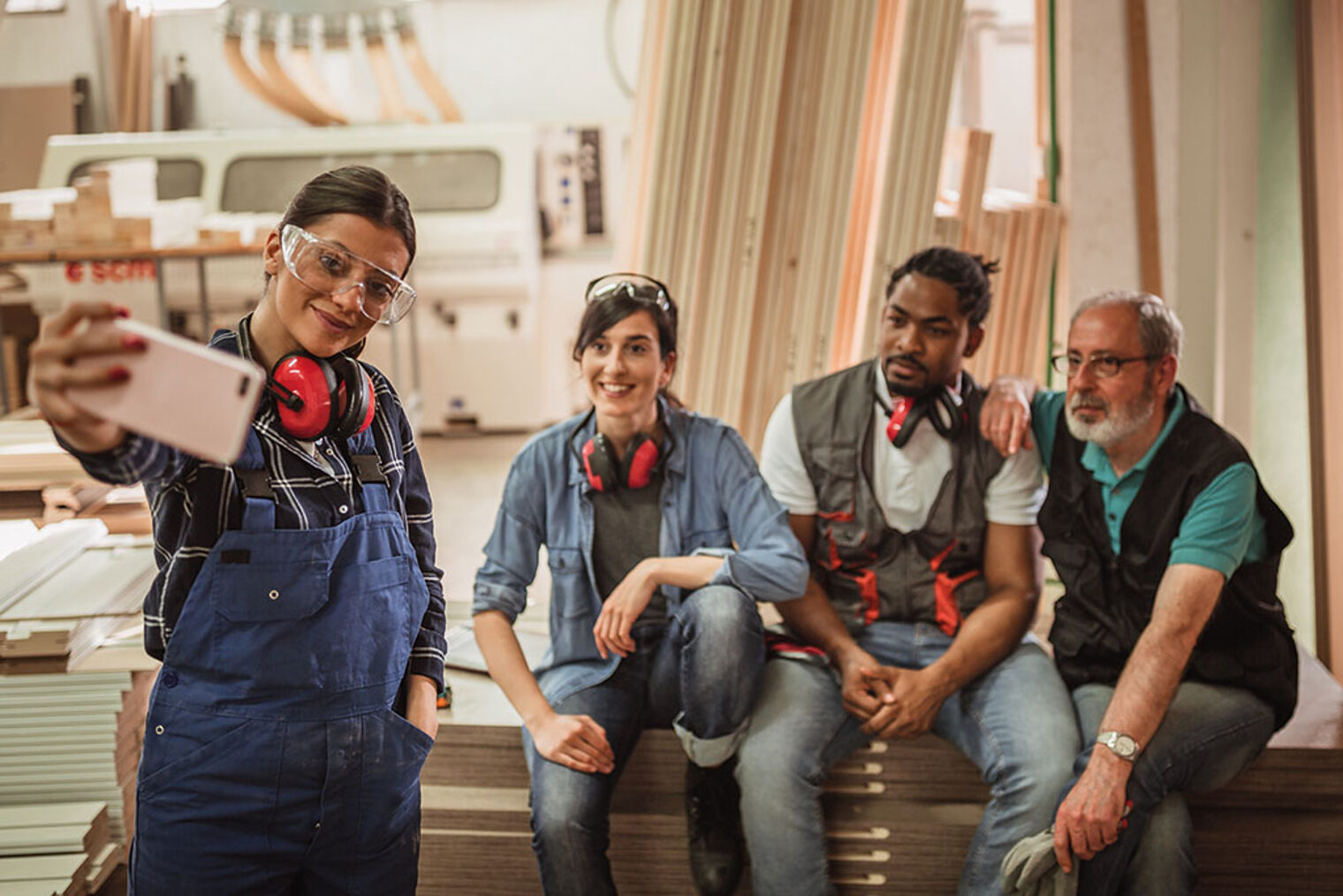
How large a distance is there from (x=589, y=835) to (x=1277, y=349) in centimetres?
254

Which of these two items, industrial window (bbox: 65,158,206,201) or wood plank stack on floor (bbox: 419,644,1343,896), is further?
industrial window (bbox: 65,158,206,201)

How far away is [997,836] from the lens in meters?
2.34

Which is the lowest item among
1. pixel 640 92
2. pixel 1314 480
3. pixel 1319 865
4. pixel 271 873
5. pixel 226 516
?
pixel 1319 865

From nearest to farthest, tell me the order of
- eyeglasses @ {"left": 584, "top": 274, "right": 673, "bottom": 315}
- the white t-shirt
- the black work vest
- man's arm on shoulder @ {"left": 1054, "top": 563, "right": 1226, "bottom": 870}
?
1. man's arm on shoulder @ {"left": 1054, "top": 563, "right": 1226, "bottom": 870}
2. the black work vest
3. eyeglasses @ {"left": 584, "top": 274, "right": 673, "bottom": 315}
4. the white t-shirt

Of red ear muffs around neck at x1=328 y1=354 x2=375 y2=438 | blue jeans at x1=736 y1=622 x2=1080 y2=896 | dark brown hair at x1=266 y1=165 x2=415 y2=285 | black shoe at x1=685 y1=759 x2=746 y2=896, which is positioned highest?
dark brown hair at x1=266 y1=165 x2=415 y2=285

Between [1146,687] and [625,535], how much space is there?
107 centimetres

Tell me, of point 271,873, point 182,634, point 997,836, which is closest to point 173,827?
point 271,873

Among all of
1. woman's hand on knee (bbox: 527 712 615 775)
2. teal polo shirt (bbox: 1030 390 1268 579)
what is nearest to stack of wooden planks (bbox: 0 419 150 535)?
woman's hand on knee (bbox: 527 712 615 775)

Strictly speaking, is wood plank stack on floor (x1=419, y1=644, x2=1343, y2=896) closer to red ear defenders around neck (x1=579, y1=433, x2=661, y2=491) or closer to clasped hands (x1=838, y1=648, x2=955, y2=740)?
clasped hands (x1=838, y1=648, x2=955, y2=740)

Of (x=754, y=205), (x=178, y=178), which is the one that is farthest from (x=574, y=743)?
(x=178, y=178)

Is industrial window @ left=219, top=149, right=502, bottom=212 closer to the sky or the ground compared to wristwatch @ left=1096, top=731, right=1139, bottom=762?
closer to the sky

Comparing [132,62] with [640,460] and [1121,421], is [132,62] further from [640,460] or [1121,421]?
[1121,421]

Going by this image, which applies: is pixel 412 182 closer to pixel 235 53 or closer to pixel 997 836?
pixel 235 53

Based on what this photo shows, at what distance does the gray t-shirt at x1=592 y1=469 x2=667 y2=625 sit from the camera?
255 centimetres
